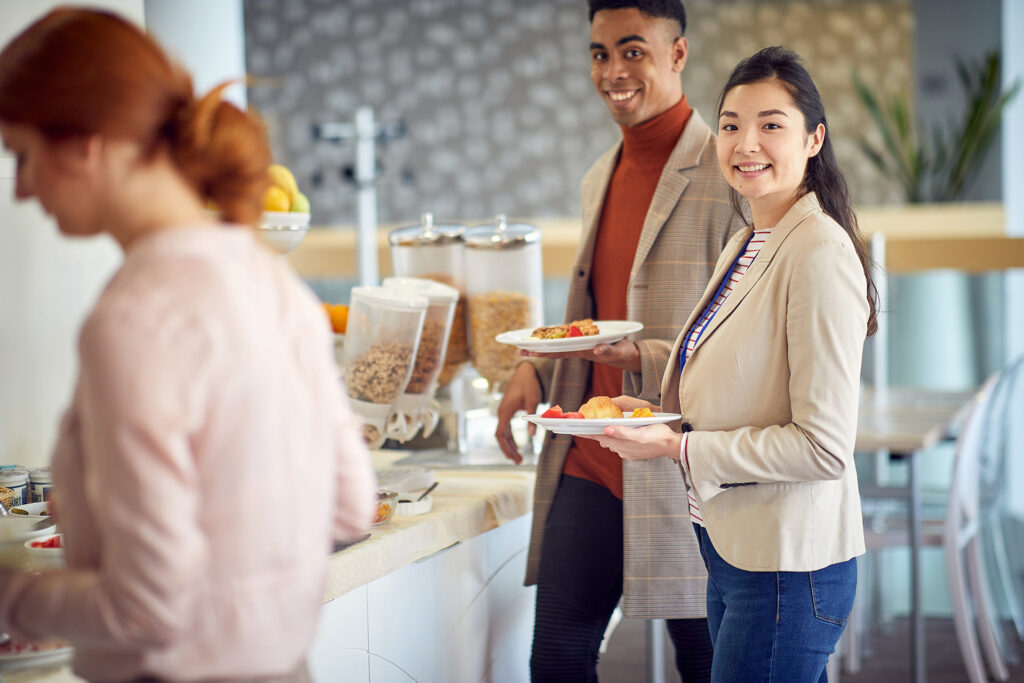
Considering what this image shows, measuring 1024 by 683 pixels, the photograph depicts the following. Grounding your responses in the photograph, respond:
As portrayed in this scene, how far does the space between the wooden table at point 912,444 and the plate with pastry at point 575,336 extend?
1.23 meters

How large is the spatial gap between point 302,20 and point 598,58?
633 centimetres

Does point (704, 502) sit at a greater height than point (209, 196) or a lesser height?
lesser

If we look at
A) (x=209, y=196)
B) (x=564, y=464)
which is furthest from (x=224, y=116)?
(x=564, y=464)

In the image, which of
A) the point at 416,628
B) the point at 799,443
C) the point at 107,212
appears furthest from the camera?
the point at 416,628

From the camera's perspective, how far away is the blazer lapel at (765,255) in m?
1.31

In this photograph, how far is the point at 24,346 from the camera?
1695 millimetres

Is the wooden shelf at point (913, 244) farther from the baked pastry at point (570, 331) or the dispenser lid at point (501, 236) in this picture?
the baked pastry at point (570, 331)

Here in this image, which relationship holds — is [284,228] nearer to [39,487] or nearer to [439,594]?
[39,487]

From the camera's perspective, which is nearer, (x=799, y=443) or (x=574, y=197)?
(x=799, y=443)

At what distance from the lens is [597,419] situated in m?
1.38

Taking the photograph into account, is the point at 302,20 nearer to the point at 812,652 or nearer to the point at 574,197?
the point at 574,197

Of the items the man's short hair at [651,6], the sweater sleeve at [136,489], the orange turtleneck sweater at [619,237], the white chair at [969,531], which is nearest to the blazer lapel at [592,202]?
the orange turtleneck sweater at [619,237]

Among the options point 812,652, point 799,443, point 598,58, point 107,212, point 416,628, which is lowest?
point 416,628

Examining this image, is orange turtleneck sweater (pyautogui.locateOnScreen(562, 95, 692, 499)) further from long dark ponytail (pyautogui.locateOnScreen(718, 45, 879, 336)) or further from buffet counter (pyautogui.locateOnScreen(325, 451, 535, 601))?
long dark ponytail (pyautogui.locateOnScreen(718, 45, 879, 336))
